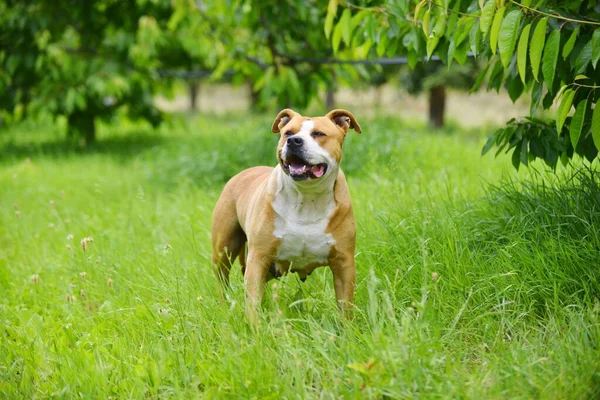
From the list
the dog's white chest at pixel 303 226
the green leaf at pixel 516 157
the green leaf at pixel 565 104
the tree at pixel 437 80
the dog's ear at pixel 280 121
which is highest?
the green leaf at pixel 565 104

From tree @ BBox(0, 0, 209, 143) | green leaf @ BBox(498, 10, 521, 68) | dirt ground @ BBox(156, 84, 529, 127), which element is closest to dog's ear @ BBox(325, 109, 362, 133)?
green leaf @ BBox(498, 10, 521, 68)

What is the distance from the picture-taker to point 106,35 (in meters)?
11.0

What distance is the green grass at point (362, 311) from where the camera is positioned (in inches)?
104

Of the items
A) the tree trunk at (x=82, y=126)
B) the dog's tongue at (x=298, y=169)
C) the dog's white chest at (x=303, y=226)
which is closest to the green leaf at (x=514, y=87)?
the dog's white chest at (x=303, y=226)

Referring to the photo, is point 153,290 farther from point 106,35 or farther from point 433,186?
point 106,35

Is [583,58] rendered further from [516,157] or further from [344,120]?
[344,120]

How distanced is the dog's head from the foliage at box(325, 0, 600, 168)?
2.07ft

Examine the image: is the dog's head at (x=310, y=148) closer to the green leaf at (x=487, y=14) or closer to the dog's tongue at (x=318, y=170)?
the dog's tongue at (x=318, y=170)

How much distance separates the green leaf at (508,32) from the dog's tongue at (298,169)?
104cm

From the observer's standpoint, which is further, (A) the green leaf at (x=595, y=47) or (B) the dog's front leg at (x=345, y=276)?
(B) the dog's front leg at (x=345, y=276)

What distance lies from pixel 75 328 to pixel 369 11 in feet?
8.14

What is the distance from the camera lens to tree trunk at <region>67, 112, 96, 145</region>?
11312mm

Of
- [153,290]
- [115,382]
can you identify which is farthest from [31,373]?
[153,290]

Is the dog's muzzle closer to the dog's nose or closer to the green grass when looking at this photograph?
the dog's nose
